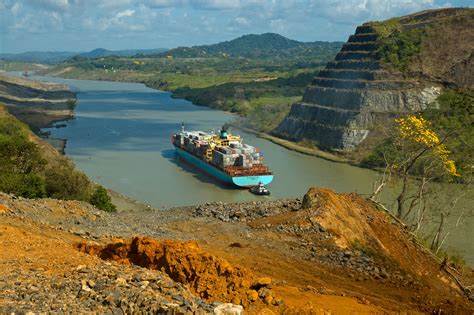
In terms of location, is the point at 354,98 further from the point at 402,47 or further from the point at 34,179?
the point at 34,179

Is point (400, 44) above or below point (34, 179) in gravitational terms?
above

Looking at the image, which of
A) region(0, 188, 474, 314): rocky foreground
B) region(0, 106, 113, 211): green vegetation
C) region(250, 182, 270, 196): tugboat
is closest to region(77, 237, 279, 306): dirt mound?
region(0, 188, 474, 314): rocky foreground

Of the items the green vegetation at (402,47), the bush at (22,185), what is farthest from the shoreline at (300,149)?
the bush at (22,185)

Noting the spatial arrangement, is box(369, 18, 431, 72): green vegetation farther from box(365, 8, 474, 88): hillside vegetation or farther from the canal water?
the canal water

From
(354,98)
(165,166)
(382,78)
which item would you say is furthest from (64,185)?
(382,78)

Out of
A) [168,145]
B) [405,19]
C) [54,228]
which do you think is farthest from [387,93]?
[54,228]
